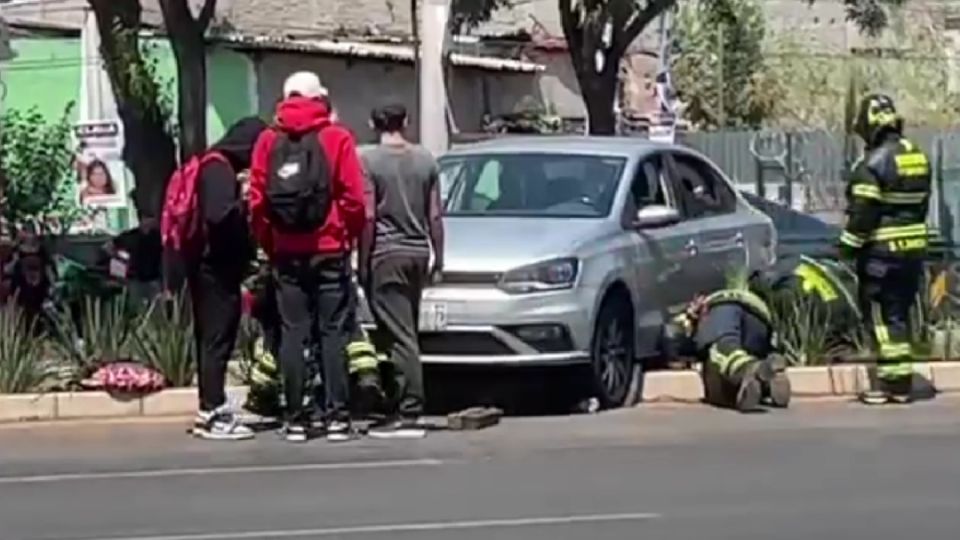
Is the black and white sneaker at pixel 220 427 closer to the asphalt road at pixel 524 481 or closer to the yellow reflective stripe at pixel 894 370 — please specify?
the asphalt road at pixel 524 481

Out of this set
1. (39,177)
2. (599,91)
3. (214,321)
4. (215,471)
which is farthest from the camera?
(599,91)

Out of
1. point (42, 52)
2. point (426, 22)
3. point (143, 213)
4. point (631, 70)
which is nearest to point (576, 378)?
point (426, 22)

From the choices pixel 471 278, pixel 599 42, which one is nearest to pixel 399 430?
pixel 471 278

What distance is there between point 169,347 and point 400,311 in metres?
1.76

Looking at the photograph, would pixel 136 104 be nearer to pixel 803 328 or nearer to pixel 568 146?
pixel 568 146

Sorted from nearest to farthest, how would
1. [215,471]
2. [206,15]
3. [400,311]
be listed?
1. [215,471]
2. [400,311]
3. [206,15]

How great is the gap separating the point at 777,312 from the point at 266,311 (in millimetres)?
3847

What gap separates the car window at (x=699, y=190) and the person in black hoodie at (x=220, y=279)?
351 cm

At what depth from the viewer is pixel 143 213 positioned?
2034 cm

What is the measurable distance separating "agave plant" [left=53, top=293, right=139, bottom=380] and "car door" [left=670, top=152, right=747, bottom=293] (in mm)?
3725


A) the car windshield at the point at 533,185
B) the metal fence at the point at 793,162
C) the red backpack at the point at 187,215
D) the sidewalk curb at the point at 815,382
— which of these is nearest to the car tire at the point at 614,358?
the sidewalk curb at the point at 815,382

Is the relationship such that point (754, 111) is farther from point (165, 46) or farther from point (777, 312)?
point (777, 312)

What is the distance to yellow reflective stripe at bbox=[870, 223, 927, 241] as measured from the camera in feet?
47.7

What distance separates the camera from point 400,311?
43.6ft
